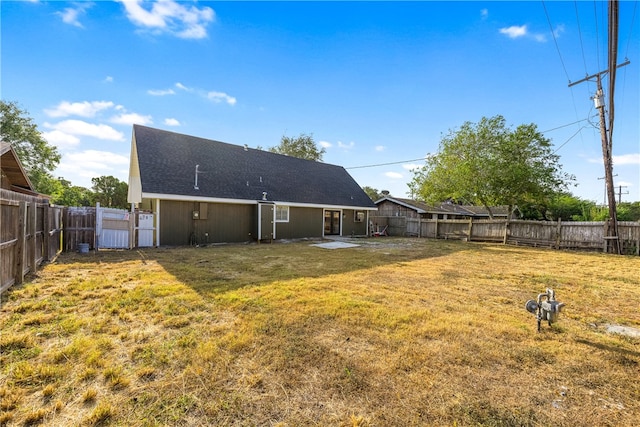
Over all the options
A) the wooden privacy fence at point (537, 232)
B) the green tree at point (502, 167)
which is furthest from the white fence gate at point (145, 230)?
the green tree at point (502, 167)

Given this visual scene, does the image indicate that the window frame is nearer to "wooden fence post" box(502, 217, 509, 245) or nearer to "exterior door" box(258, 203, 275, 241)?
"exterior door" box(258, 203, 275, 241)

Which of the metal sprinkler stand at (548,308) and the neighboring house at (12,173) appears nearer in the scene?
the metal sprinkler stand at (548,308)

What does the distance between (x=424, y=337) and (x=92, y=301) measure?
4.87 metres

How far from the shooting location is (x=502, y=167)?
1655 centimetres

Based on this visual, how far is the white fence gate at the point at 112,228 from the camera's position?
9.72 m

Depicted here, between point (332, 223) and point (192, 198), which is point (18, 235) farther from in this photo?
point (332, 223)

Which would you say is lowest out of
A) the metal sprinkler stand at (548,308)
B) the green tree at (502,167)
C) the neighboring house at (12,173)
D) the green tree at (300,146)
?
the metal sprinkler stand at (548,308)

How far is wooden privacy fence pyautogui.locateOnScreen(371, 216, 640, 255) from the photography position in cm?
1193

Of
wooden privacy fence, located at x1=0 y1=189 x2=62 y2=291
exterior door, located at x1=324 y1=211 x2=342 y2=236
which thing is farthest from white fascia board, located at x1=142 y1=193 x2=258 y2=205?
exterior door, located at x1=324 y1=211 x2=342 y2=236

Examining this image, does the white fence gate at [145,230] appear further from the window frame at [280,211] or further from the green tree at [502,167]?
the green tree at [502,167]

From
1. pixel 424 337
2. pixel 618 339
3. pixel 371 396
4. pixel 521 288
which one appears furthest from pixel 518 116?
pixel 371 396

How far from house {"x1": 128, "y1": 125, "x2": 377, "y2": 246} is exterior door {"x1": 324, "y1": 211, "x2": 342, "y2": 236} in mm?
64

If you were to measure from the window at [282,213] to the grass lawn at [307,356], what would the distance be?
9174mm

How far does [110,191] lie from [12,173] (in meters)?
24.3
